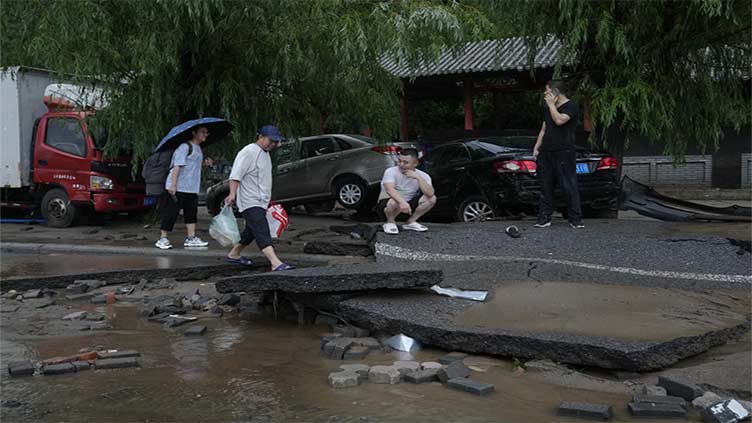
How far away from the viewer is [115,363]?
493cm

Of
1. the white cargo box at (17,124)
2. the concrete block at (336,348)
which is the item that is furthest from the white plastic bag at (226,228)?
the white cargo box at (17,124)

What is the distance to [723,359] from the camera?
4.88m

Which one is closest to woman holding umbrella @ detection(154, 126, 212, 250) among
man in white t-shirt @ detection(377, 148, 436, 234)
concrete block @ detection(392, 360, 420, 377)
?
man in white t-shirt @ detection(377, 148, 436, 234)

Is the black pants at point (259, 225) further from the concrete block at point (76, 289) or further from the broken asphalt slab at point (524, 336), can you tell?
the broken asphalt slab at point (524, 336)

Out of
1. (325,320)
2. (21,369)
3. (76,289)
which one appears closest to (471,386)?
(325,320)

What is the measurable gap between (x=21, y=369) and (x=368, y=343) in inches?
91.5

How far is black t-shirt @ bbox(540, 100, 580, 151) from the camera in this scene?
895 cm

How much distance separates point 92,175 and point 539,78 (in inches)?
450

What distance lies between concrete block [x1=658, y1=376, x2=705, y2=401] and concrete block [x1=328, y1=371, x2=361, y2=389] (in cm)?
184

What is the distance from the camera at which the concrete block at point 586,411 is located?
3926mm

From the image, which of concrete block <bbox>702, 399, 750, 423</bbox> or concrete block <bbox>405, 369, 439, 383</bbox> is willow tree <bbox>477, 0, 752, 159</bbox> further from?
concrete block <bbox>702, 399, 750, 423</bbox>

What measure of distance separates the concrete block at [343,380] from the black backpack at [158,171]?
6.46 metres

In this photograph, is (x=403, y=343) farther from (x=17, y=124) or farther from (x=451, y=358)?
(x=17, y=124)

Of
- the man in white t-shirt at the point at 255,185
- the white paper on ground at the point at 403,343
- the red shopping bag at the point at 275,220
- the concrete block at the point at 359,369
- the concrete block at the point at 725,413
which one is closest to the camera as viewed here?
the concrete block at the point at 725,413
